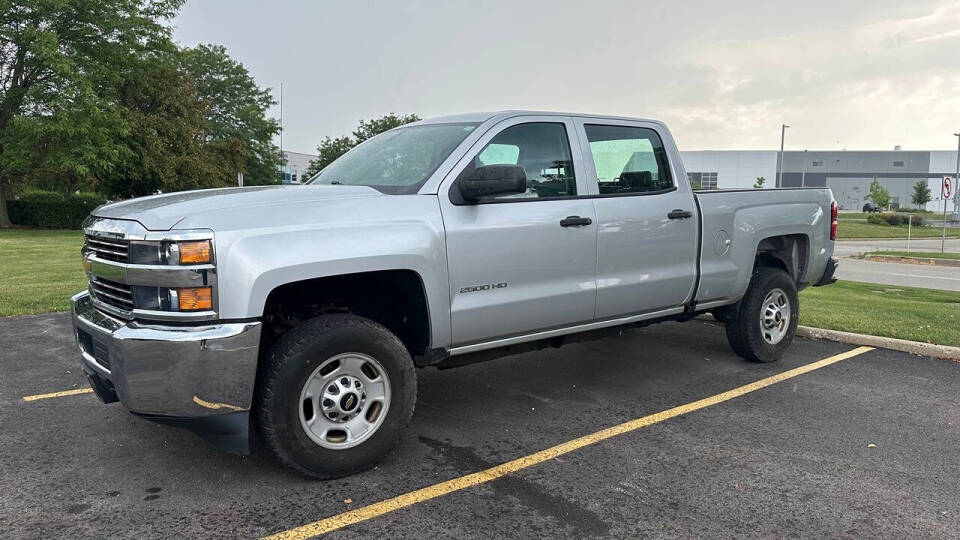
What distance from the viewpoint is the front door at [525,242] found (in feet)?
13.3

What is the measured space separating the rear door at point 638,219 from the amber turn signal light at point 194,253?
2532 millimetres

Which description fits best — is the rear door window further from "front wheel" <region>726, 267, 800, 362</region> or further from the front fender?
the front fender

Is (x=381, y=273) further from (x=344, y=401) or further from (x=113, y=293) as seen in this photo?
(x=113, y=293)

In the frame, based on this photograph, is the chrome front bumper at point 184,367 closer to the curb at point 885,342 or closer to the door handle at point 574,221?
the door handle at point 574,221

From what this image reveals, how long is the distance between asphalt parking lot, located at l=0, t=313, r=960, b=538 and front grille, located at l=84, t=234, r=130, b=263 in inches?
46.4

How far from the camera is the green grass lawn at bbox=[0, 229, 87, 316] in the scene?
8.95m

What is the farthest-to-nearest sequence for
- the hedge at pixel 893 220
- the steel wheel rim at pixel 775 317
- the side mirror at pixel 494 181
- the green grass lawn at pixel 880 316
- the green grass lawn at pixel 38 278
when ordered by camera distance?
the hedge at pixel 893 220, the green grass lawn at pixel 38 278, the green grass lawn at pixel 880 316, the steel wheel rim at pixel 775 317, the side mirror at pixel 494 181

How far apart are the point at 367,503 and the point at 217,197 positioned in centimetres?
177

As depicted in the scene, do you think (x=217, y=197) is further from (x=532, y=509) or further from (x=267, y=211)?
Answer: (x=532, y=509)

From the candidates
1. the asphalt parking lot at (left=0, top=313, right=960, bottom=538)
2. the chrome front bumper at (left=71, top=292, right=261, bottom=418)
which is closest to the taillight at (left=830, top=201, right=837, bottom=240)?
the asphalt parking lot at (left=0, top=313, right=960, bottom=538)

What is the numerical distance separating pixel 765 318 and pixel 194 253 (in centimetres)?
489

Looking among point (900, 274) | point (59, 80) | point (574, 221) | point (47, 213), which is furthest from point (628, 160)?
point (47, 213)

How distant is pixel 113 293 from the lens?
358 centimetres

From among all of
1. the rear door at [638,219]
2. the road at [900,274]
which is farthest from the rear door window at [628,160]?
the road at [900,274]
